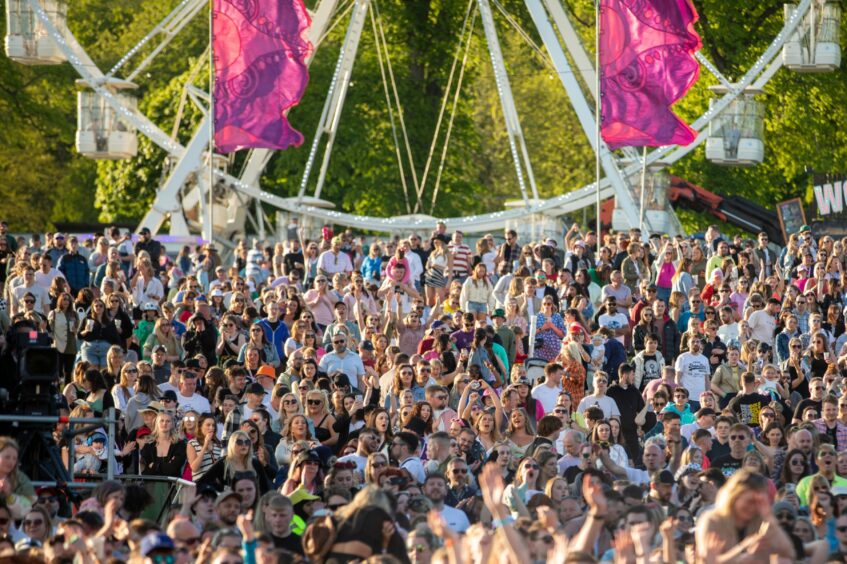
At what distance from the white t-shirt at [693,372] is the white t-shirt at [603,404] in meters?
1.62

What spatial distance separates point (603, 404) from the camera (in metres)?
19.0

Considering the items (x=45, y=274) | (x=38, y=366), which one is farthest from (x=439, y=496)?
(x=45, y=274)

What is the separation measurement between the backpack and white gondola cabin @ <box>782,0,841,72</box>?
22.3 m

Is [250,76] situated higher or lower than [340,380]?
higher

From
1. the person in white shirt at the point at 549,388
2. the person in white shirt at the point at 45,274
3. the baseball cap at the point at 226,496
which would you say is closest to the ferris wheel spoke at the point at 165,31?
the person in white shirt at the point at 45,274

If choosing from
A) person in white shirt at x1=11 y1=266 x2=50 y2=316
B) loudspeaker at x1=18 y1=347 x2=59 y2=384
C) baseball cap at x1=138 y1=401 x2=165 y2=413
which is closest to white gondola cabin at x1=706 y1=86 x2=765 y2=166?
person in white shirt at x1=11 y1=266 x2=50 y2=316

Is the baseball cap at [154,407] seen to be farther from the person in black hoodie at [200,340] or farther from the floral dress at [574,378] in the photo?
the floral dress at [574,378]

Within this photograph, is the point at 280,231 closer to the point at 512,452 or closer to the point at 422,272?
the point at 422,272

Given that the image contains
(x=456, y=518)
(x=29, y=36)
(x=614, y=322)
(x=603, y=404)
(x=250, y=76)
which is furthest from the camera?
(x=29, y=36)

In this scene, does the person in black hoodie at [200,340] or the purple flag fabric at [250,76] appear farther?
the purple flag fabric at [250,76]

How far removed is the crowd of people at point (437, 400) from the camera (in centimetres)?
1170

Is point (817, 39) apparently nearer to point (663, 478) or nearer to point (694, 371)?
point (694, 371)

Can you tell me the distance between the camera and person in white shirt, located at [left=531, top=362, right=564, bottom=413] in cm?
1923

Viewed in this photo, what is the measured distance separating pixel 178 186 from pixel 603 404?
56.3ft
